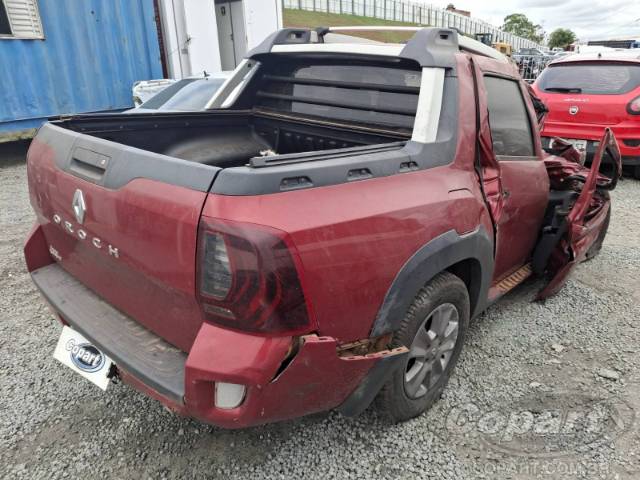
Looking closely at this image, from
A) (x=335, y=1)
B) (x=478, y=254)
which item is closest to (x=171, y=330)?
(x=478, y=254)

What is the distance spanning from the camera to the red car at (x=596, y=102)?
256 inches

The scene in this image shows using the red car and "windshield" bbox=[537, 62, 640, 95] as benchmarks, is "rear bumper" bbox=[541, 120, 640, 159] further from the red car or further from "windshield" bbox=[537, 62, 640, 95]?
"windshield" bbox=[537, 62, 640, 95]

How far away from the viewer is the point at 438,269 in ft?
6.90

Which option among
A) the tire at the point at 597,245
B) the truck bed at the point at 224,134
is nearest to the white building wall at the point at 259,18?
the truck bed at the point at 224,134

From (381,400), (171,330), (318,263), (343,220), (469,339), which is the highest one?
(343,220)

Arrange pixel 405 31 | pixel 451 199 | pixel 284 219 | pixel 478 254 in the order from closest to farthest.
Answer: pixel 284 219 < pixel 451 199 < pixel 478 254 < pixel 405 31

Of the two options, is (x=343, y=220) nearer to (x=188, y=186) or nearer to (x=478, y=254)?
(x=188, y=186)

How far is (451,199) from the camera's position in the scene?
2150 millimetres

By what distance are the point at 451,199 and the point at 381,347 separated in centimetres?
73

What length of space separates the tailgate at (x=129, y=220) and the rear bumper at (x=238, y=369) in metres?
→ 0.09

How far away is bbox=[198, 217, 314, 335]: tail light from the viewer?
1531mm


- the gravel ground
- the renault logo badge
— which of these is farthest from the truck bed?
the gravel ground

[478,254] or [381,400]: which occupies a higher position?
[478,254]

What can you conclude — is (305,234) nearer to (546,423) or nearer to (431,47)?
(431,47)
